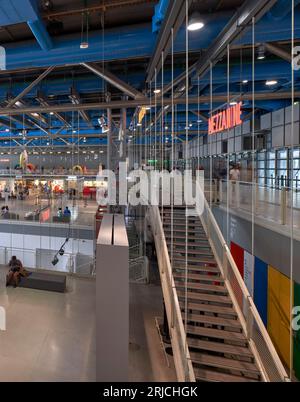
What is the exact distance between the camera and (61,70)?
300 inches

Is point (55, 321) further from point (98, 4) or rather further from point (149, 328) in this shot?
point (98, 4)

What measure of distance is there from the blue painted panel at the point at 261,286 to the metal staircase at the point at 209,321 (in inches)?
43.1

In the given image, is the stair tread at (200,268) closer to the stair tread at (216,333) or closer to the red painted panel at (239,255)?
the stair tread at (216,333)

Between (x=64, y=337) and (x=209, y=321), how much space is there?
123 inches

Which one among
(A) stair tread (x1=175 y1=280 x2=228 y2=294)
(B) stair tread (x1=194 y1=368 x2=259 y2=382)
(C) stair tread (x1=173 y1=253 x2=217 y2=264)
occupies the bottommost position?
(B) stair tread (x1=194 y1=368 x2=259 y2=382)

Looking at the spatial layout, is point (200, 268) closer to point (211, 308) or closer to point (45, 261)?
point (211, 308)

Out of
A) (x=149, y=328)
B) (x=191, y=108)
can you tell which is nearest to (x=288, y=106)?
(x=191, y=108)

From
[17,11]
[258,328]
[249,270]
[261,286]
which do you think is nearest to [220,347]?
[258,328]

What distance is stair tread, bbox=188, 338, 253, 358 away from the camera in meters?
3.79

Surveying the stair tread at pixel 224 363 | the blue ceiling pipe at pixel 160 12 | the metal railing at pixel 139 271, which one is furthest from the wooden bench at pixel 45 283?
the blue ceiling pipe at pixel 160 12

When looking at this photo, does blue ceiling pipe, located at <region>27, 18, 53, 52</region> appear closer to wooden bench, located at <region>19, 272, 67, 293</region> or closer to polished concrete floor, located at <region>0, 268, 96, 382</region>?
polished concrete floor, located at <region>0, 268, 96, 382</region>

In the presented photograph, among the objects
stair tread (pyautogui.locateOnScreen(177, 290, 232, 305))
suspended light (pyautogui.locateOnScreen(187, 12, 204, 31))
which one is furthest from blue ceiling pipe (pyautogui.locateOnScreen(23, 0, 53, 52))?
stair tread (pyautogui.locateOnScreen(177, 290, 232, 305))

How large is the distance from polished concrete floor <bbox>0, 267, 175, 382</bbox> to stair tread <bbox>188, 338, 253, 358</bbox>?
96 centimetres
